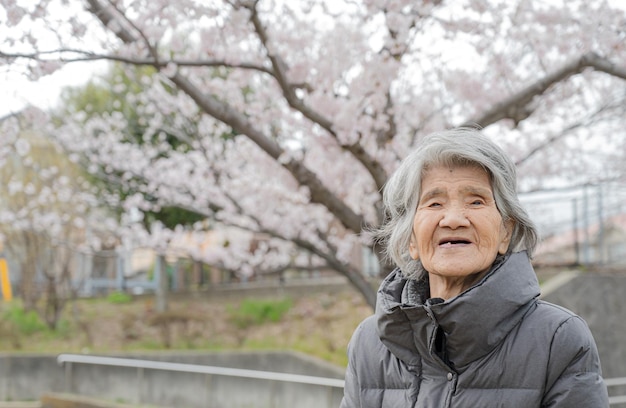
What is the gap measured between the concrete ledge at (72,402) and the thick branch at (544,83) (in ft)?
17.8

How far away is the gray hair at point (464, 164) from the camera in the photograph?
6.09ft

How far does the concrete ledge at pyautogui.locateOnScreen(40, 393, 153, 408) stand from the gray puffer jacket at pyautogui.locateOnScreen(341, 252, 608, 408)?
7.29 meters

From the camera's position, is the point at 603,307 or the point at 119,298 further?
the point at 119,298

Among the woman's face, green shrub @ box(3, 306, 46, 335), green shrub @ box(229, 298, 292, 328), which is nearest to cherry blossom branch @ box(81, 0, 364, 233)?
the woman's face

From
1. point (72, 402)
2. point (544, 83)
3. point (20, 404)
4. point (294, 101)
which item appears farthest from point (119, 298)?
point (544, 83)

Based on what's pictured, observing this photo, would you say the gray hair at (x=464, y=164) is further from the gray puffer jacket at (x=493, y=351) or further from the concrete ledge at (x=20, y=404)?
the concrete ledge at (x=20, y=404)

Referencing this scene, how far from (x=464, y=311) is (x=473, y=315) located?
0.02 meters

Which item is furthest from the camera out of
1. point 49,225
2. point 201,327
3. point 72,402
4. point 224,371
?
point 201,327

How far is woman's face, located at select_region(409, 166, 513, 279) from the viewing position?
71.8 inches

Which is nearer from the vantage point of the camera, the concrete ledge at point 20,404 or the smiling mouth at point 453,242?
the smiling mouth at point 453,242

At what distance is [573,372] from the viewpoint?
5.40 feet

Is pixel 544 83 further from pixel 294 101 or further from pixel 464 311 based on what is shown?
pixel 464 311

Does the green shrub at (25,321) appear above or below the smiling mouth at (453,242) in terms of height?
below

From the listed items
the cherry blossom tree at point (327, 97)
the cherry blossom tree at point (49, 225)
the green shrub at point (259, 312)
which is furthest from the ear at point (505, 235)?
the green shrub at point (259, 312)
